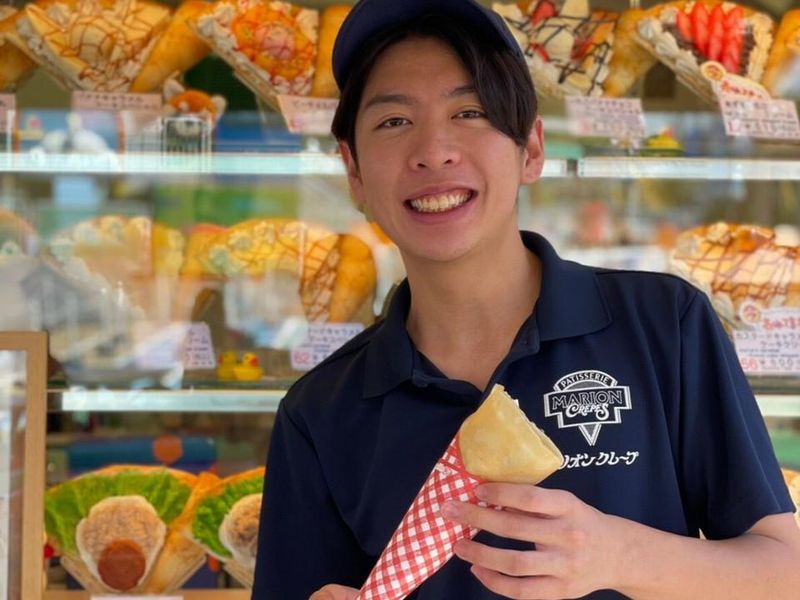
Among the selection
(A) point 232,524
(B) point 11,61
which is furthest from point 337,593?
(B) point 11,61

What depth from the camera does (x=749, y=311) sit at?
245 cm

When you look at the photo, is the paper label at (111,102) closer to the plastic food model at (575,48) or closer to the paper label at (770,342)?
the plastic food model at (575,48)

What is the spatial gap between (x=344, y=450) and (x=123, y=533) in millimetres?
1111

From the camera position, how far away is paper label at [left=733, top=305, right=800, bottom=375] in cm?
240

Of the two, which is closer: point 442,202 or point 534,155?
point 442,202

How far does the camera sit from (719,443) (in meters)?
1.29

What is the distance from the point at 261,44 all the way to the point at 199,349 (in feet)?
2.27

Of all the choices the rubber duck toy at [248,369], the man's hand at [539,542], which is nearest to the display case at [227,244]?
the rubber duck toy at [248,369]

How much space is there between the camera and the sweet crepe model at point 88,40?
2502mm

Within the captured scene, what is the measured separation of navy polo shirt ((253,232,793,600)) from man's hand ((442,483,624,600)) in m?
0.20

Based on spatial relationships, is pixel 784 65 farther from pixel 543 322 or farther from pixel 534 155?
pixel 543 322

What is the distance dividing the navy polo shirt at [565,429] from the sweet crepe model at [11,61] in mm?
1393

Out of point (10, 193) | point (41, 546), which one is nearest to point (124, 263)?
point (10, 193)

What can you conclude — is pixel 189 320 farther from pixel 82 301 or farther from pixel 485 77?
pixel 485 77
